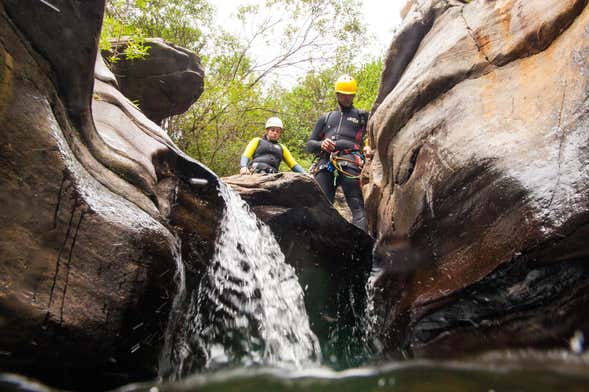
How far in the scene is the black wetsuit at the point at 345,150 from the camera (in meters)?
7.11

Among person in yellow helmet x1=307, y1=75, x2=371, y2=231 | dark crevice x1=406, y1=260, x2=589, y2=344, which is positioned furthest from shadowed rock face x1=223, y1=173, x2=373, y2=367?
dark crevice x1=406, y1=260, x2=589, y2=344

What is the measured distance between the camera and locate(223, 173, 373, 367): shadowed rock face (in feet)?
20.8

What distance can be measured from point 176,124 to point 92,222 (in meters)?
11.7

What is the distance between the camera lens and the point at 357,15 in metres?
15.9

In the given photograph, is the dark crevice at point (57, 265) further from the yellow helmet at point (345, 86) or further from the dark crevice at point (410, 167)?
the yellow helmet at point (345, 86)

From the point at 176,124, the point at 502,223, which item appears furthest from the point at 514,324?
the point at 176,124

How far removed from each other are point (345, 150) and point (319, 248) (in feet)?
5.67

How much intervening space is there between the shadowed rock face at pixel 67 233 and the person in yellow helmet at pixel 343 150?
4.03 meters

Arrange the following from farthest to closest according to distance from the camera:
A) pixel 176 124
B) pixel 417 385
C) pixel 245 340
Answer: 1. pixel 176 124
2. pixel 245 340
3. pixel 417 385

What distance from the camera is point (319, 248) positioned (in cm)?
664

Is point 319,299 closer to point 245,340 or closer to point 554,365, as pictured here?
point 245,340

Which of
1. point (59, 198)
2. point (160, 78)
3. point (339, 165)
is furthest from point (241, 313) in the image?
point (160, 78)

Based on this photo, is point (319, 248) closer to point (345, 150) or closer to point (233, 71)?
point (345, 150)

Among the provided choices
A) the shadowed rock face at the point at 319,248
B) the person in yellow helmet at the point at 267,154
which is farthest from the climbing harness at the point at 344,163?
the person in yellow helmet at the point at 267,154
